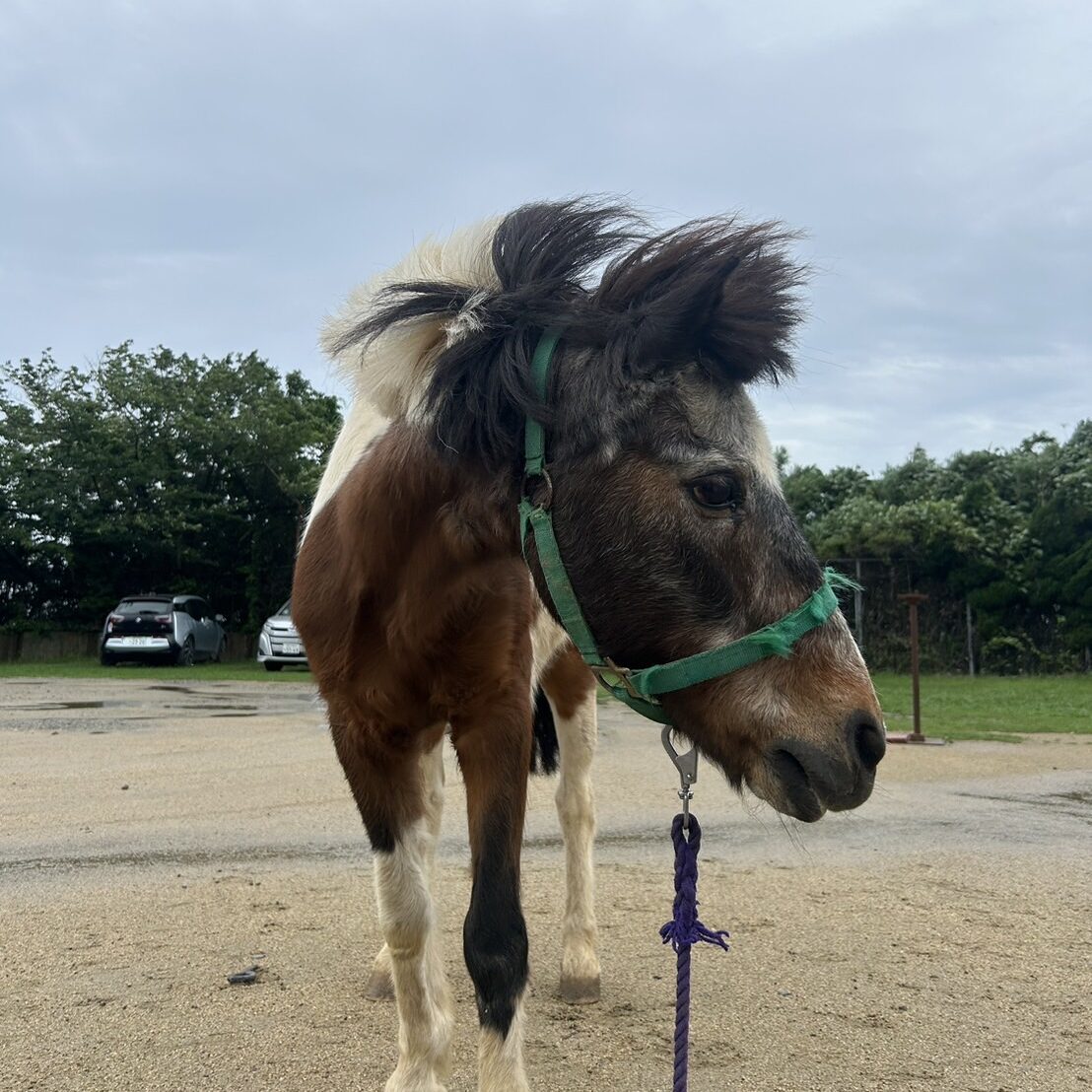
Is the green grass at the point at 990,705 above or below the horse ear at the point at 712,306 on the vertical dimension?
below

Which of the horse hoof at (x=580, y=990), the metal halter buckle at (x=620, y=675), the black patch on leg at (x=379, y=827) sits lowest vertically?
the horse hoof at (x=580, y=990)

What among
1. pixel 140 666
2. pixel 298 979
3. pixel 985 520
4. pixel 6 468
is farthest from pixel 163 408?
pixel 298 979

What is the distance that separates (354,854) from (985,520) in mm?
18487

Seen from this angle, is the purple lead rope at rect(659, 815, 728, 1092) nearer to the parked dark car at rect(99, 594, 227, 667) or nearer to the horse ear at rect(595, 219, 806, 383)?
the horse ear at rect(595, 219, 806, 383)

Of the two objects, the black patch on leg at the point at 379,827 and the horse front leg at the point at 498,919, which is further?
the black patch on leg at the point at 379,827

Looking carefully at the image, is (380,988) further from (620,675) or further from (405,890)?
(620,675)

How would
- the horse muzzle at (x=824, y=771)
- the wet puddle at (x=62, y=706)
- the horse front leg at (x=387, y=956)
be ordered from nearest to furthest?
1. the horse muzzle at (x=824, y=771)
2. the horse front leg at (x=387, y=956)
3. the wet puddle at (x=62, y=706)

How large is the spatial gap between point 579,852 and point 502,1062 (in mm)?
1523

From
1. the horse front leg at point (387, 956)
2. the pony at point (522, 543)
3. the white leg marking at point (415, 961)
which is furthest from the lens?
the horse front leg at point (387, 956)

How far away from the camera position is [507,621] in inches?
109

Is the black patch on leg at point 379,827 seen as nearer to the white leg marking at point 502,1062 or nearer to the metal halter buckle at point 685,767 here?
the white leg marking at point 502,1062

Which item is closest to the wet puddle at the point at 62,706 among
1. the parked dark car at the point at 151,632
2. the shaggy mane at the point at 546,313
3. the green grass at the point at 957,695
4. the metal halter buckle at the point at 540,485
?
the green grass at the point at 957,695

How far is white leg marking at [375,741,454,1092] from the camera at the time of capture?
2828 mm

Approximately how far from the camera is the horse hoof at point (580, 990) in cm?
352
